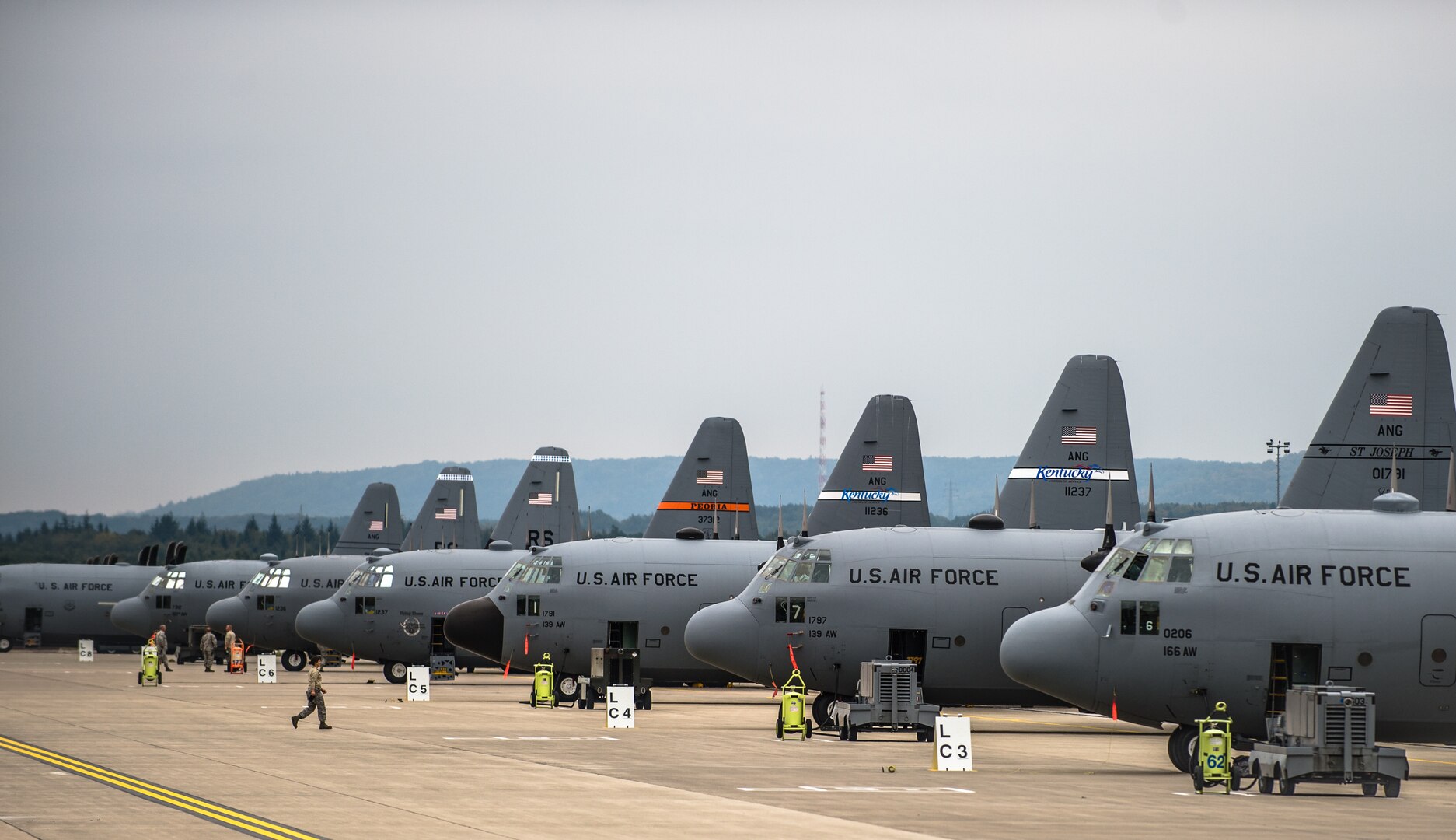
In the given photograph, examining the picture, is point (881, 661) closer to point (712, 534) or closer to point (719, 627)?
point (719, 627)

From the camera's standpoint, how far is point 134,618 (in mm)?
75562

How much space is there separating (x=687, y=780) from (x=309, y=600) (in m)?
42.7

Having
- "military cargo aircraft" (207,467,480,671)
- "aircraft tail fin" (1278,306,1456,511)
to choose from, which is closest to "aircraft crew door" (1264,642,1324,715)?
"aircraft tail fin" (1278,306,1456,511)

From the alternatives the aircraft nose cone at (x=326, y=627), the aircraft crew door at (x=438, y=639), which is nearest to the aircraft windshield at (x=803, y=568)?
the aircraft crew door at (x=438, y=639)

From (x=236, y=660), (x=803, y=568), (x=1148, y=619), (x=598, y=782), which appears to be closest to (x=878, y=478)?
(x=803, y=568)

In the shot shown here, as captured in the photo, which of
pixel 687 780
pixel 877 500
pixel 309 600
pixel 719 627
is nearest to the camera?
pixel 687 780

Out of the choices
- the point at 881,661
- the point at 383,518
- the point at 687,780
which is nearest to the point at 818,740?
the point at 881,661

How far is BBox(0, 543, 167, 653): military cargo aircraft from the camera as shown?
85625mm

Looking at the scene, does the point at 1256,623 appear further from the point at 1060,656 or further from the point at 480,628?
the point at 480,628

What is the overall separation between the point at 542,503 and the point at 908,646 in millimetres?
40102

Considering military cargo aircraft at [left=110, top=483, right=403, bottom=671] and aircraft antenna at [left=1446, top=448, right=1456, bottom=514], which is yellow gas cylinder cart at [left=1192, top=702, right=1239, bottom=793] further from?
military cargo aircraft at [left=110, top=483, right=403, bottom=671]

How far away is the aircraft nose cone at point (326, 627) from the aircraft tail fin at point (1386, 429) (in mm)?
31940

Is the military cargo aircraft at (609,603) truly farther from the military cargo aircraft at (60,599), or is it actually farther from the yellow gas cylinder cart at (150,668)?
the military cargo aircraft at (60,599)

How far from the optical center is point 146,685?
53.3 m
